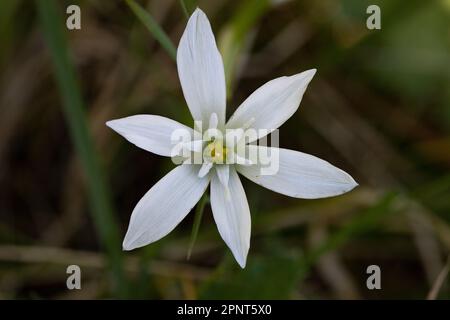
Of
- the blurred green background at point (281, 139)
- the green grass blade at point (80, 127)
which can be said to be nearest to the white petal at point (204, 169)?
the green grass blade at point (80, 127)

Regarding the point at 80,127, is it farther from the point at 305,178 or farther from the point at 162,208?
the point at 305,178

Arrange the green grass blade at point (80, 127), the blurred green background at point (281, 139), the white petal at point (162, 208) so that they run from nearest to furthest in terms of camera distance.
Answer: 1. the white petal at point (162, 208)
2. the green grass blade at point (80, 127)
3. the blurred green background at point (281, 139)

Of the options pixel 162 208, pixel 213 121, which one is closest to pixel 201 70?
pixel 213 121

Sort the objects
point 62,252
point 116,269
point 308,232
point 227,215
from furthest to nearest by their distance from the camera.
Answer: point 308,232
point 62,252
point 116,269
point 227,215

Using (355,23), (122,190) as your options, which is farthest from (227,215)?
(355,23)

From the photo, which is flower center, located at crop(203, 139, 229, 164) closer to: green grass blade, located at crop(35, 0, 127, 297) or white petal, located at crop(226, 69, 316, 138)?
white petal, located at crop(226, 69, 316, 138)

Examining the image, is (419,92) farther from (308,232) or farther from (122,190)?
(122,190)

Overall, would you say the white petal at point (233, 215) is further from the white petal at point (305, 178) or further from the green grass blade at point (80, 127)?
the green grass blade at point (80, 127)
